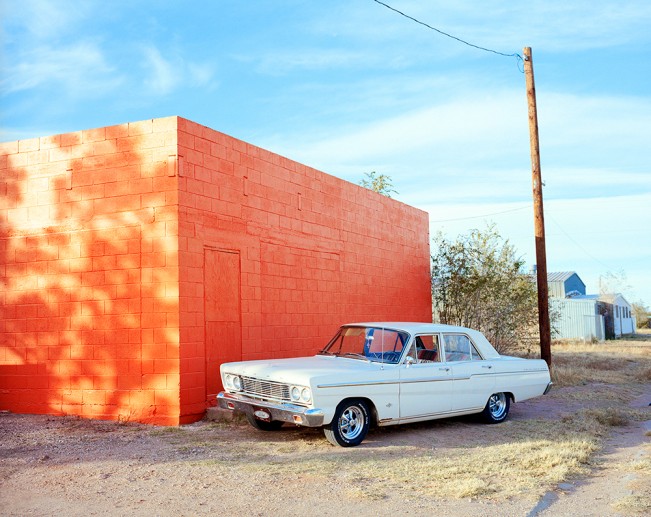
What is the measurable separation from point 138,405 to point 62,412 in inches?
56.7

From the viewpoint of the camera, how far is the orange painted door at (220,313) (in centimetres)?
1045

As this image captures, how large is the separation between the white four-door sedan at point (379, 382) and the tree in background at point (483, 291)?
8419mm

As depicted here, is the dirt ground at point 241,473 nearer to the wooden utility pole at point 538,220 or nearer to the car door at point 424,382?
the car door at point 424,382

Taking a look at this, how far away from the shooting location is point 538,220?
16.0m

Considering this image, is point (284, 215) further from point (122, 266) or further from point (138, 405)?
point (138, 405)

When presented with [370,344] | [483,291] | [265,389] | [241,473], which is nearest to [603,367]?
[483,291]

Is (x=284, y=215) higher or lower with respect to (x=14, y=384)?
higher

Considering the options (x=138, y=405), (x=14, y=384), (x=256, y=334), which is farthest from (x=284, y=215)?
(x=14, y=384)

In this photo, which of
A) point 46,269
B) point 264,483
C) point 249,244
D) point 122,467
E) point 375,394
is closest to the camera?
point 264,483

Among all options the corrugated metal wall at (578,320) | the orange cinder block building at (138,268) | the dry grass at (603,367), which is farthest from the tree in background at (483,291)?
the corrugated metal wall at (578,320)

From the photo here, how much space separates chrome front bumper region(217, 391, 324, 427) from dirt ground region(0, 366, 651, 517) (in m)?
0.39

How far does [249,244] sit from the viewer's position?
1155 cm

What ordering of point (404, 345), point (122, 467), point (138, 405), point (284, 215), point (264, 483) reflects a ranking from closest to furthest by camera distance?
point (264, 483) < point (122, 467) < point (404, 345) < point (138, 405) < point (284, 215)

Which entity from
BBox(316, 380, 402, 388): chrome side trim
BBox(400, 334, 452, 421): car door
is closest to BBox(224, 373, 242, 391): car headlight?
BBox(316, 380, 402, 388): chrome side trim
